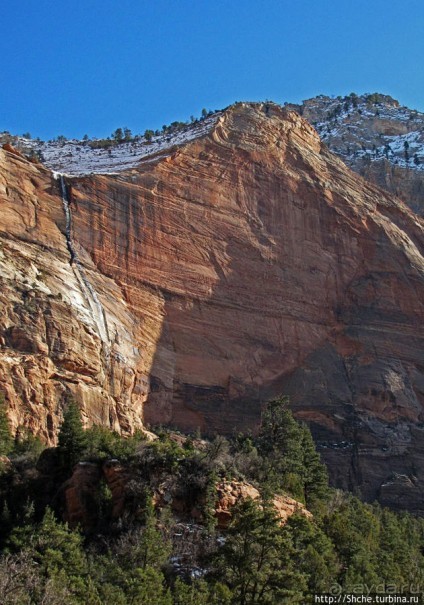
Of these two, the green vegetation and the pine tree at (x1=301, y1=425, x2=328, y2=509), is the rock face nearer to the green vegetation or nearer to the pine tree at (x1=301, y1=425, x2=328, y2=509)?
the green vegetation

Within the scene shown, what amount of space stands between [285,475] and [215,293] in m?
19.2

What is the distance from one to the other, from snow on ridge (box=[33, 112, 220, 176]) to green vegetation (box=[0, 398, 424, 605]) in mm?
24880

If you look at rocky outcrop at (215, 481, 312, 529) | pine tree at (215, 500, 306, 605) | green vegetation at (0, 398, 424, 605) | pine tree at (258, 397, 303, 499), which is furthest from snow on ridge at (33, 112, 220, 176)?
pine tree at (215, 500, 306, 605)

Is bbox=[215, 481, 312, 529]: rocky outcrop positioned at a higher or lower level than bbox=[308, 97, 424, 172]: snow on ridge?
lower

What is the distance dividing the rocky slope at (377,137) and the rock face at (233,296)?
29.2 metres

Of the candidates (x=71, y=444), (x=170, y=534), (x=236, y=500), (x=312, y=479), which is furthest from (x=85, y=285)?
(x=170, y=534)

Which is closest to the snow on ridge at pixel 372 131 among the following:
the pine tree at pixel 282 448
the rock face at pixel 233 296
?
the rock face at pixel 233 296

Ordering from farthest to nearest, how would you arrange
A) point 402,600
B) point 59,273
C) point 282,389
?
point 282,389, point 59,273, point 402,600

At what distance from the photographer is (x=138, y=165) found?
60.3 meters

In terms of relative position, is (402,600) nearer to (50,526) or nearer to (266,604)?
(266,604)

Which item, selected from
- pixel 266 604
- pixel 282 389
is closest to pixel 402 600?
pixel 266 604

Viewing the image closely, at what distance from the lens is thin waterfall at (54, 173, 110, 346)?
49.3 m

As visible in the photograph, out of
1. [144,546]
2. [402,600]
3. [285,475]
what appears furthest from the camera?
[285,475]

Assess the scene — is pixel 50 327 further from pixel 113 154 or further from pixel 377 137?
pixel 377 137
